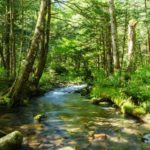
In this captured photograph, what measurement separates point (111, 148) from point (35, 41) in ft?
22.8

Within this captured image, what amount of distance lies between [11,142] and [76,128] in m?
2.88

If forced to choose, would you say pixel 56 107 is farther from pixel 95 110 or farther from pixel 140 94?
pixel 140 94

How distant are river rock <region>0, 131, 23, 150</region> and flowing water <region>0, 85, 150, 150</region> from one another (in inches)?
8.8

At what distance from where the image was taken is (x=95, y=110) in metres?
13.0

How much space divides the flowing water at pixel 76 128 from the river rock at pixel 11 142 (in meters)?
0.22

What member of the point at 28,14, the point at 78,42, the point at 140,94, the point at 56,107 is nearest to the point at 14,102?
the point at 56,107

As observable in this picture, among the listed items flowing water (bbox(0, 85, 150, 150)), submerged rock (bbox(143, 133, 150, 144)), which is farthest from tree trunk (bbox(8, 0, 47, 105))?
submerged rock (bbox(143, 133, 150, 144))

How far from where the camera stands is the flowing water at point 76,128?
26.2ft

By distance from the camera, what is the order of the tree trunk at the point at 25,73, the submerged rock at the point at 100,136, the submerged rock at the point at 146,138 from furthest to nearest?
the tree trunk at the point at 25,73 < the submerged rock at the point at 100,136 < the submerged rock at the point at 146,138

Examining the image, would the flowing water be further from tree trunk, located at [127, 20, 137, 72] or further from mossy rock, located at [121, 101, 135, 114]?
tree trunk, located at [127, 20, 137, 72]

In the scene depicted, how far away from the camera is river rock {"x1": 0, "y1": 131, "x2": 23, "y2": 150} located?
7.10 meters

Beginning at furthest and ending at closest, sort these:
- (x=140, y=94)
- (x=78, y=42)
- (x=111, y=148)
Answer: (x=78, y=42), (x=140, y=94), (x=111, y=148)

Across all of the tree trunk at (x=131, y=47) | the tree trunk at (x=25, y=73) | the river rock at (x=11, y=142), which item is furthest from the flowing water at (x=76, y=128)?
the tree trunk at (x=131, y=47)

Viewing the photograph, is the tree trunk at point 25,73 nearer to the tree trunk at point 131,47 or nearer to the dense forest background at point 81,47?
the dense forest background at point 81,47
